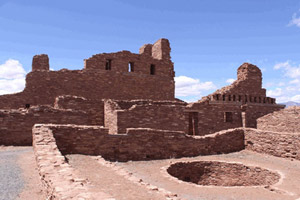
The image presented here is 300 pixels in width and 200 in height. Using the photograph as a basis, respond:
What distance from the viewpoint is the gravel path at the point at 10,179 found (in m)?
5.43

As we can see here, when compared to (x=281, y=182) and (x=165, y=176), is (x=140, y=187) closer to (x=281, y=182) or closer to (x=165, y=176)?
(x=165, y=176)

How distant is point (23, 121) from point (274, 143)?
12.7 metres

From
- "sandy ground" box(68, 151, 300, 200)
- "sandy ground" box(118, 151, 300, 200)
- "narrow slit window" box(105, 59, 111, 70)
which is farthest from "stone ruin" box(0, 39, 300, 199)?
"sandy ground" box(68, 151, 300, 200)

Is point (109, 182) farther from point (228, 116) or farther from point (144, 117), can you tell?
point (228, 116)

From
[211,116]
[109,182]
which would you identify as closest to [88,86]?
[211,116]

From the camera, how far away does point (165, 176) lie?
9672mm

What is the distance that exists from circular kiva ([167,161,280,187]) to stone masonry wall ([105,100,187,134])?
170 inches

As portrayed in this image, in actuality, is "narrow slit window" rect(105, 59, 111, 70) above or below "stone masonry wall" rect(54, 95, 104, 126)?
above

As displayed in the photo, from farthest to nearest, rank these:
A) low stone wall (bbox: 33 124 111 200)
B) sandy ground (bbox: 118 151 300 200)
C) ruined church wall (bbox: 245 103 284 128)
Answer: ruined church wall (bbox: 245 103 284 128)
sandy ground (bbox: 118 151 300 200)
low stone wall (bbox: 33 124 111 200)

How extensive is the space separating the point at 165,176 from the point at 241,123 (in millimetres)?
13572

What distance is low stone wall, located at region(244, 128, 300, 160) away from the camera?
1254 centimetres

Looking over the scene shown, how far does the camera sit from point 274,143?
13.4m

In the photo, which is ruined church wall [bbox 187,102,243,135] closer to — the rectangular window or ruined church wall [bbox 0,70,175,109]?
the rectangular window

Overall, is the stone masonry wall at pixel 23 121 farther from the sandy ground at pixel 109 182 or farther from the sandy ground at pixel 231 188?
the sandy ground at pixel 231 188
